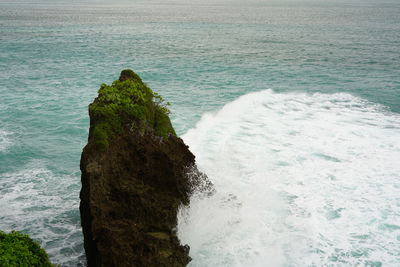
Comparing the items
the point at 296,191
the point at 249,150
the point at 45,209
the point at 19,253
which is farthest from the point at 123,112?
the point at 249,150

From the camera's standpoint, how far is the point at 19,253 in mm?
6434

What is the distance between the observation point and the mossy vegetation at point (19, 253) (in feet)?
20.2

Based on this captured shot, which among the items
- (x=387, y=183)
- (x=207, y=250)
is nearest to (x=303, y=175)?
(x=387, y=183)

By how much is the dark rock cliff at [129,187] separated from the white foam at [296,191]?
1516mm

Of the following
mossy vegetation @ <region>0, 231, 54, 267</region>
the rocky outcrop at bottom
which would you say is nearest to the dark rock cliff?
the rocky outcrop at bottom

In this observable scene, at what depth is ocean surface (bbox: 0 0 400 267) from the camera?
11336mm

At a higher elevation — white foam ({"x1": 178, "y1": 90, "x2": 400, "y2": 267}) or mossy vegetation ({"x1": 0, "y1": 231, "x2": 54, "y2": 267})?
mossy vegetation ({"x1": 0, "y1": 231, "x2": 54, "y2": 267})

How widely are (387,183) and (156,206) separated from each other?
32.1 feet

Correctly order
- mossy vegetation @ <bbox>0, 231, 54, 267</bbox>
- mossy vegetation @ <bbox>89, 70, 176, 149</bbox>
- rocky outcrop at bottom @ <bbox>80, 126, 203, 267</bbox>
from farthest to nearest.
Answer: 1. mossy vegetation @ <bbox>89, 70, 176, 149</bbox>
2. rocky outcrop at bottom @ <bbox>80, 126, 203, 267</bbox>
3. mossy vegetation @ <bbox>0, 231, 54, 267</bbox>

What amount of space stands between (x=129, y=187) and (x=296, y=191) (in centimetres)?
723

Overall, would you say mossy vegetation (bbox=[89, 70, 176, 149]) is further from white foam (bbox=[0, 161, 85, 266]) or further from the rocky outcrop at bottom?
white foam (bbox=[0, 161, 85, 266])

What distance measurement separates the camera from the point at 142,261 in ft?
28.7

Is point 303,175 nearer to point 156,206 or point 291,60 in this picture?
Result: point 156,206

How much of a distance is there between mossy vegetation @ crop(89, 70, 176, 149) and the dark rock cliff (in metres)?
0.03
